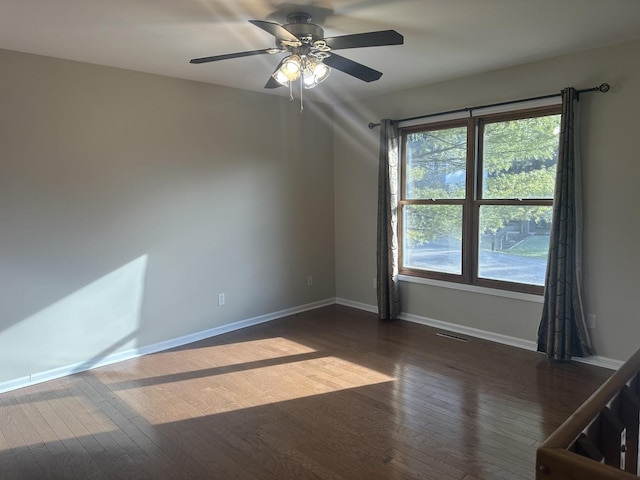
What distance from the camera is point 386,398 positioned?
3039mm

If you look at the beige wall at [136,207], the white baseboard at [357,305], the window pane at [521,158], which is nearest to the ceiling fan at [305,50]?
the beige wall at [136,207]

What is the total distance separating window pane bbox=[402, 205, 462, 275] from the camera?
4.45 m

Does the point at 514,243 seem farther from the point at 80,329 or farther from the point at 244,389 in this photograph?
the point at 80,329

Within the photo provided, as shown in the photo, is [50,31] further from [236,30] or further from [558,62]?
[558,62]

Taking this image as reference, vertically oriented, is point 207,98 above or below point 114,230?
above

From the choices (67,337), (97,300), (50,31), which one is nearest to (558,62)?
(50,31)

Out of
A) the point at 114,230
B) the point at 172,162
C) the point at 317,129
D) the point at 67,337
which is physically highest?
the point at 317,129

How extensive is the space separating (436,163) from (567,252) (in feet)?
5.17

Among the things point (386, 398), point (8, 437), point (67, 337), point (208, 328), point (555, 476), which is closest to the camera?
point (555, 476)

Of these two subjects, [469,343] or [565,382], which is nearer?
[565,382]

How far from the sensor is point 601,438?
1128mm

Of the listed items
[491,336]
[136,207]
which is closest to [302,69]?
[136,207]

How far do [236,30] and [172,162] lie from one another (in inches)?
61.7

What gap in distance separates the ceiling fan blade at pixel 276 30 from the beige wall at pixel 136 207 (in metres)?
1.81
